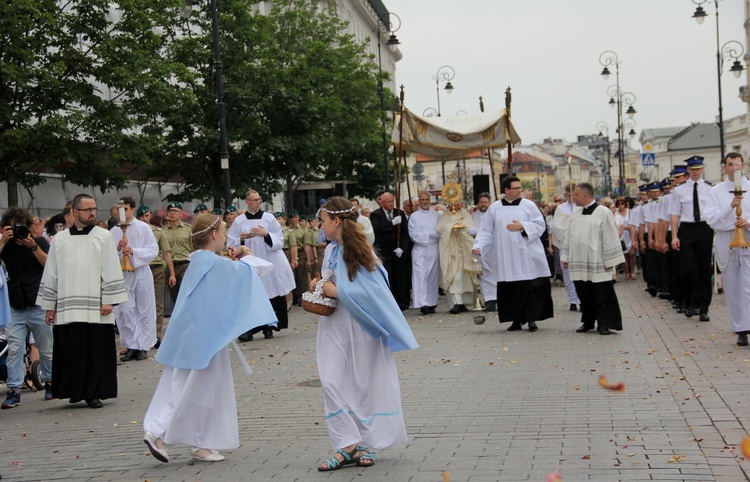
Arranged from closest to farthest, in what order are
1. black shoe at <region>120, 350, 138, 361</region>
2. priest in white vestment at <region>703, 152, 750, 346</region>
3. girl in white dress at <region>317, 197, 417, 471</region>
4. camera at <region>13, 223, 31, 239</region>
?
1. girl in white dress at <region>317, 197, 417, 471</region>
2. camera at <region>13, 223, 31, 239</region>
3. priest in white vestment at <region>703, 152, 750, 346</region>
4. black shoe at <region>120, 350, 138, 361</region>

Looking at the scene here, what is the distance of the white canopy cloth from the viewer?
68.1ft

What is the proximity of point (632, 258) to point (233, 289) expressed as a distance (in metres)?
22.3

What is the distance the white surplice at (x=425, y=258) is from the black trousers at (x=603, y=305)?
18.3 ft

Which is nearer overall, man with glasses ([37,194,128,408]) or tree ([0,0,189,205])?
man with glasses ([37,194,128,408])

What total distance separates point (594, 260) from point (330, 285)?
309 inches

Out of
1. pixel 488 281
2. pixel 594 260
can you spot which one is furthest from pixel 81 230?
pixel 488 281

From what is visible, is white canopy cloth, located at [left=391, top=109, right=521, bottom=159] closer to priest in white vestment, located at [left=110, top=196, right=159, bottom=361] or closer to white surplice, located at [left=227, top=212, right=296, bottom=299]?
white surplice, located at [left=227, top=212, right=296, bottom=299]

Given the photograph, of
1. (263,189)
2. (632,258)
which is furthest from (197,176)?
(632,258)

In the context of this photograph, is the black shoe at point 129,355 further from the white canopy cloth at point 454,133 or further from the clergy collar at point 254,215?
the white canopy cloth at point 454,133

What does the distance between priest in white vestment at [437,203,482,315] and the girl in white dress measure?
1221 centimetres

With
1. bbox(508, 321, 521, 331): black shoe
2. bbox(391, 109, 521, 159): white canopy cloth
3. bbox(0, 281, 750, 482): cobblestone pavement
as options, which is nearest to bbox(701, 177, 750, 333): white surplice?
bbox(0, 281, 750, 482): cobblestone pavement

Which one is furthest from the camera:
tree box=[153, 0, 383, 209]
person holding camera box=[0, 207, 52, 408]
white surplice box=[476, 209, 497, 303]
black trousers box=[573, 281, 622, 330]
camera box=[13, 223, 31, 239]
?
tree box=[153, 0, 383, 209]

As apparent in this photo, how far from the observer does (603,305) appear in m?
14.2

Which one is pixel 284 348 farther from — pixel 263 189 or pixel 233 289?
pixel 263 189
